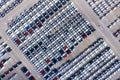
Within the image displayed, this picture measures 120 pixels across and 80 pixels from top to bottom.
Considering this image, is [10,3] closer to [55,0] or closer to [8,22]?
[8,22]

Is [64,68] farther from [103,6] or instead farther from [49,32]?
[103,6]

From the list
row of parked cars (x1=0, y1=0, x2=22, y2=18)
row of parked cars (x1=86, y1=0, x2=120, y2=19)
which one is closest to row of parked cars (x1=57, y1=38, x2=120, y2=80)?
row of parked cars (x1=86, y1=0, x2=120, y2=19)

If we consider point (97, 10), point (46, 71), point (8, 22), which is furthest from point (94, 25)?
point (8, 22)

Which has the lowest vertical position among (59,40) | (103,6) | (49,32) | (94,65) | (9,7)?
(94,65)

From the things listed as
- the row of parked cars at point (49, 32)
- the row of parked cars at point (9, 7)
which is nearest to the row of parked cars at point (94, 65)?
the row of parked cars at point (49, 32)

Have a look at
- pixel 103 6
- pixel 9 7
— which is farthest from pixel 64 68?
pixel 9 7
